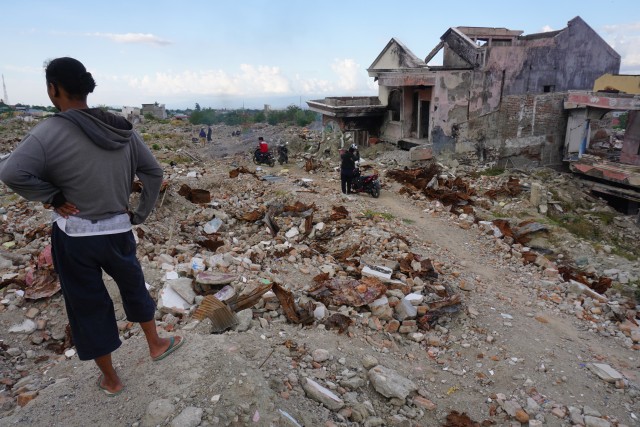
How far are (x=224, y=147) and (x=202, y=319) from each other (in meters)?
17.5

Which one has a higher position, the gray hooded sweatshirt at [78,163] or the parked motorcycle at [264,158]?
the gray hooded sweatshirt at [78,163]

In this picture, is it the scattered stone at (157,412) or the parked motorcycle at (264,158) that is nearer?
the scattered stone at (157,412)

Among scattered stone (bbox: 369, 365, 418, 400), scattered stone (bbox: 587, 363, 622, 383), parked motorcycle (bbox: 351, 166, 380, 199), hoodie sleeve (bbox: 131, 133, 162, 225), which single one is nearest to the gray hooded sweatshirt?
hoodie sleeve (bbox: 131, 133, 162, 225)

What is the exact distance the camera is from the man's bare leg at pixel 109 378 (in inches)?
102

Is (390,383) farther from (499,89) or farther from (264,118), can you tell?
(264,118)

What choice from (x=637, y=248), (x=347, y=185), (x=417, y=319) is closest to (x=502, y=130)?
(x=637, y=248)

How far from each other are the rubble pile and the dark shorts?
0.53 meters

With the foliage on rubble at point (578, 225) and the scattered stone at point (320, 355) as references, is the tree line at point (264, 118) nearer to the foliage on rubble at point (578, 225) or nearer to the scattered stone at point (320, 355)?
the foliage on rubble at point (578, 225)

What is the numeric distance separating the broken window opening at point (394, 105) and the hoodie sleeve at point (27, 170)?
622 inches

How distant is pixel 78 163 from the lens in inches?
86.9

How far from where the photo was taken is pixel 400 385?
133 inches

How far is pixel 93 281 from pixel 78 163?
26.7 inches

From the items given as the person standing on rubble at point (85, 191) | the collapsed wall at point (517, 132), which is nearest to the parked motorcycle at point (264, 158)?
the collapsed wall at point (517, 132)

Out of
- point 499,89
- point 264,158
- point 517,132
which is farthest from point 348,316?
point 517,132
